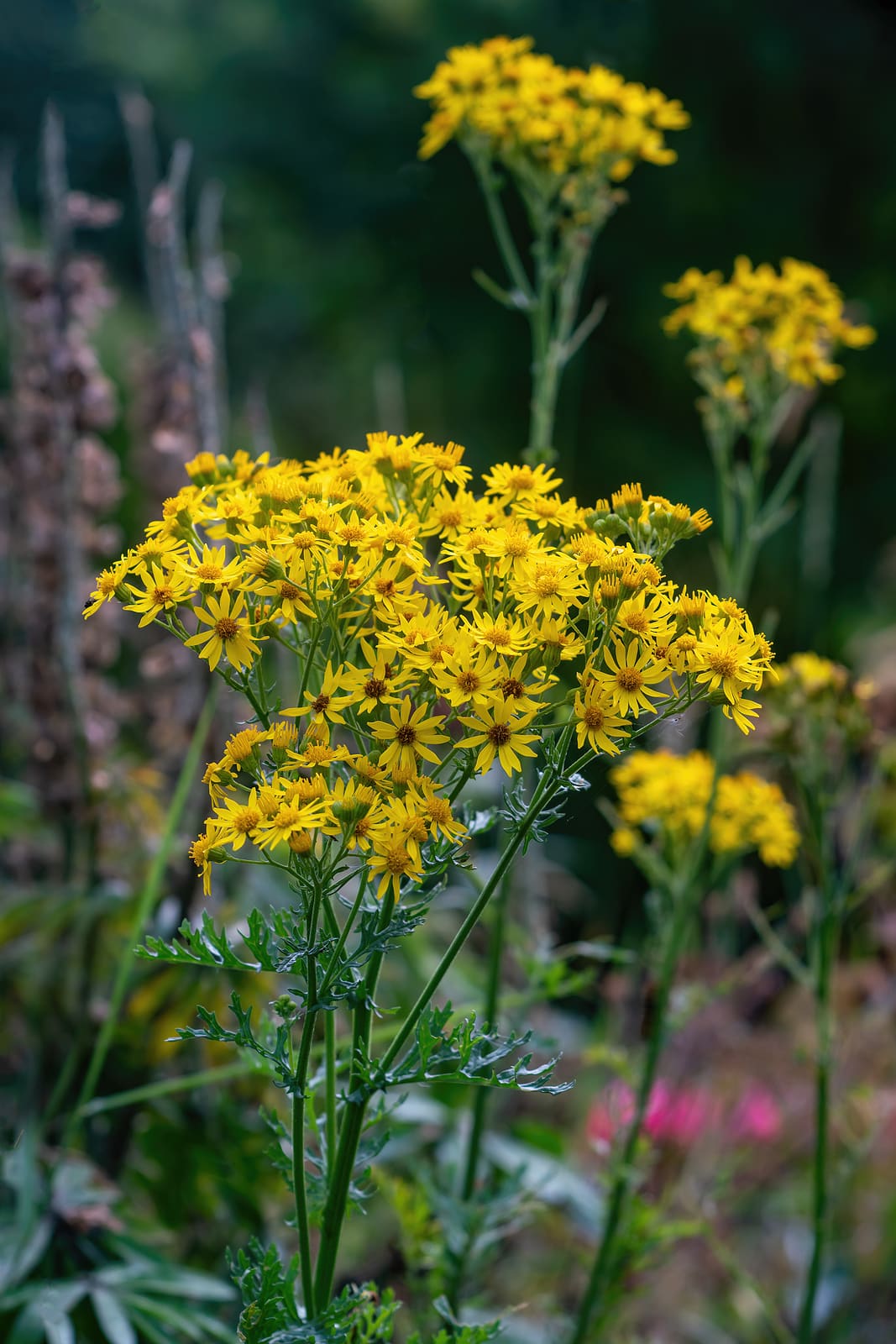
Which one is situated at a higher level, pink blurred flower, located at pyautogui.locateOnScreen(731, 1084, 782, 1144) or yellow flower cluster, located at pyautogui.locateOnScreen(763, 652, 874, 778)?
yellow flower cluster, located at pyautogui.locateOnScreen(763, 652, 874, 778)

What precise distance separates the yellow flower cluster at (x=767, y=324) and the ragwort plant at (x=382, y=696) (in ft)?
2.65

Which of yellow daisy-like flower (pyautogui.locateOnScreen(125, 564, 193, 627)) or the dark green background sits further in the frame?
the dark green background

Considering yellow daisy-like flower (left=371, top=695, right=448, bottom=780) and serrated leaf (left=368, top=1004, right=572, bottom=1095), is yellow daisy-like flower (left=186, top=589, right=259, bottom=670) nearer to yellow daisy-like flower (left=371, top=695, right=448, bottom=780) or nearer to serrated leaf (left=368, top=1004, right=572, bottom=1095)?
yellow daisy-like flower (left=371, top=695, right=448, bottom=780)

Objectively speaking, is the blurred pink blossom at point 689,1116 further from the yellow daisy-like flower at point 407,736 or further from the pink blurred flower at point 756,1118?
the yellow daisy-like flower at point 407,736

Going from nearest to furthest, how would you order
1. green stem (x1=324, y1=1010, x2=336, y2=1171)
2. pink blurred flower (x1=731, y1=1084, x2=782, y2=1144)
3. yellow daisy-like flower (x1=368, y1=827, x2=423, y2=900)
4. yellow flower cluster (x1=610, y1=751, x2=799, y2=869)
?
yellow daisy-like flower (x1=368, y1=827, x2=423, y2=900), green stem (x1=324, y1=1010, x2=336, y2=1171), yellow flower cluster (x1=610, y1=751, x2=799, y2=869), pink blurred flower (x1=731, y1=1084, x2=782, y2=1144)

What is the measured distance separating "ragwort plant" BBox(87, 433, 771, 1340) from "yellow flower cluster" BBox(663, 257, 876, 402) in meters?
0.81

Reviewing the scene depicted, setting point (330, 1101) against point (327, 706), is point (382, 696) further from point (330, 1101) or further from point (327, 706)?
point (330, 1101)

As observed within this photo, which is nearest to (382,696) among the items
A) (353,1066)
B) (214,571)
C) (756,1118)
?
(214,571)

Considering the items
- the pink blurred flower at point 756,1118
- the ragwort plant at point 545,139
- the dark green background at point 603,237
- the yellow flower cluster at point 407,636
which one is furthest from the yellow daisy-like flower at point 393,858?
the dark green background at point 603,237

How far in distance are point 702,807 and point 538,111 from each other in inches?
38.9

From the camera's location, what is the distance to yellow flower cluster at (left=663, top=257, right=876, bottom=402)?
1.59 metres

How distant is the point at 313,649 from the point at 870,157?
24.0 ft

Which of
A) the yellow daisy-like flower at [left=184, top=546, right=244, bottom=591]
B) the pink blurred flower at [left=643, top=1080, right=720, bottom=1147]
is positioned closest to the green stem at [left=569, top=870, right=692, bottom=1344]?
the pink blurred flower at [left=643, top=1080, right=720, bottom=1147]

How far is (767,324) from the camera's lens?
166cm
